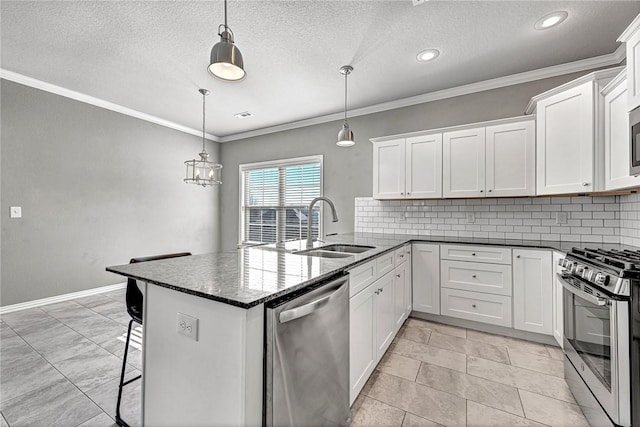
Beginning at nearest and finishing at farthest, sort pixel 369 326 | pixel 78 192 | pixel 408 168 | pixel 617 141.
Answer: pixel 369 326, pixel 617 141, pixel 408 168, pixel 78 192

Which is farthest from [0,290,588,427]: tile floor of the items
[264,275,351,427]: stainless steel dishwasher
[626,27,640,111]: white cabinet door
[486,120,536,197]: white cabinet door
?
[626,27,640,111]: white cabinet door

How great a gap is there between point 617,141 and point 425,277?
190 cm

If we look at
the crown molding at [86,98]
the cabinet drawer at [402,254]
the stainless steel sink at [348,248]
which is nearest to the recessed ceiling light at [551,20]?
the cabinet drawer at [402,254]

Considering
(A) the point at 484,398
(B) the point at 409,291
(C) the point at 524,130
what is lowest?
(A) the point at 484,398

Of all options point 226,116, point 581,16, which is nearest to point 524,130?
point 581,16

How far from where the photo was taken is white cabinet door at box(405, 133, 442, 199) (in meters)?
3.17

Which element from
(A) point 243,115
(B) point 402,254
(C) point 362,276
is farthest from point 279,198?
(C) point 362,276

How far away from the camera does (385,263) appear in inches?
88.4

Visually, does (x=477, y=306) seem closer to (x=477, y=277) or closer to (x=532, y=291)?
(x=477, y=277)

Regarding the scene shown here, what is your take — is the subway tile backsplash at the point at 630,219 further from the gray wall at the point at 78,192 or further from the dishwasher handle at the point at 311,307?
the gray wall at the point at 78,192

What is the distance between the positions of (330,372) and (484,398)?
1.19 m

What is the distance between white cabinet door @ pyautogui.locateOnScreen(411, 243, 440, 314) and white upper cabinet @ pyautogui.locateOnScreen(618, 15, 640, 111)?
1.77 m

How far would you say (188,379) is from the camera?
1.14 m

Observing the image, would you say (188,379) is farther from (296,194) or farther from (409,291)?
(296,194)
